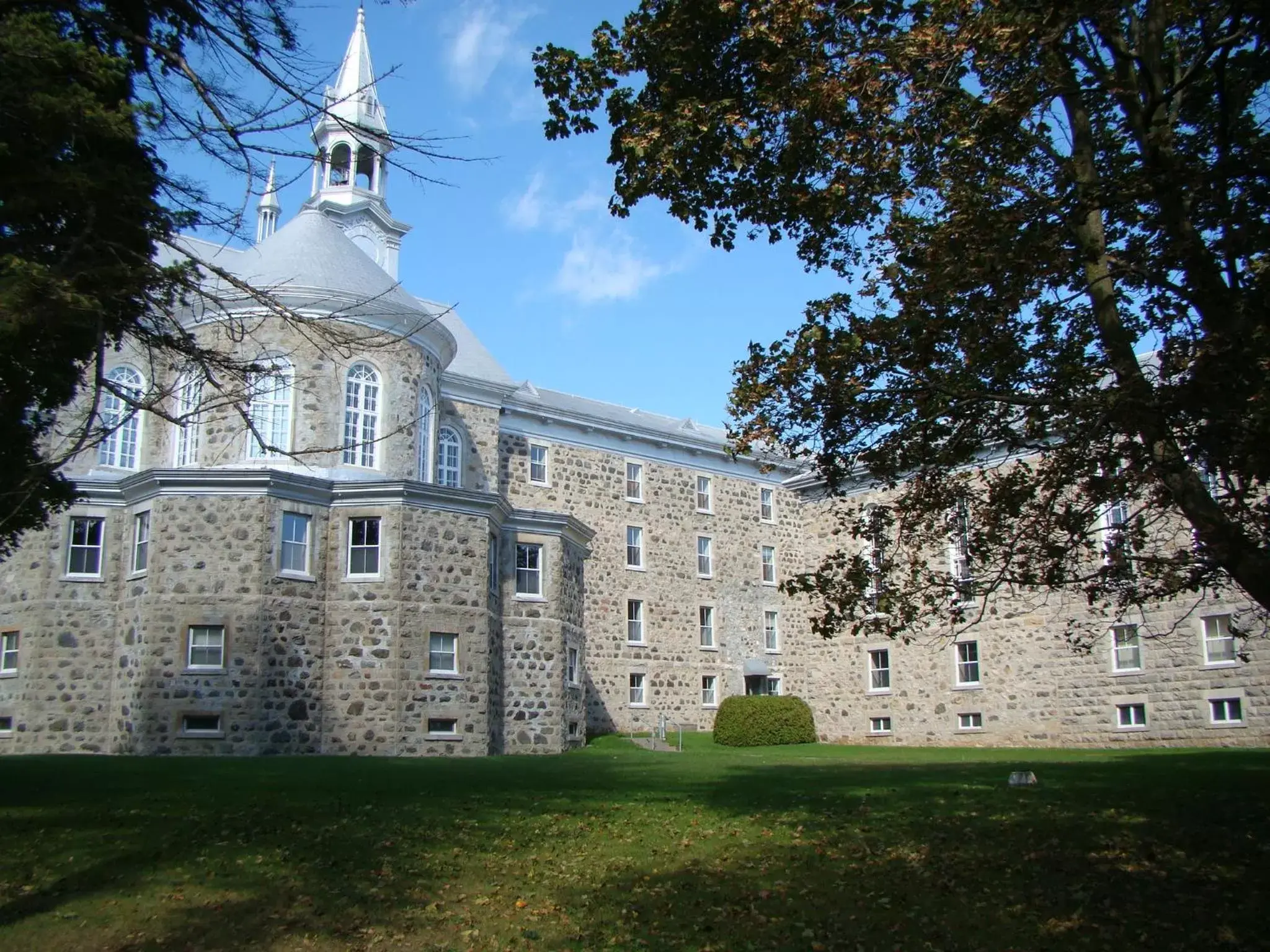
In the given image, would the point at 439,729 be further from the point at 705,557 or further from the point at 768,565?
the point at 768,565

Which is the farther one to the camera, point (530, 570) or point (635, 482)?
point (635, 482)

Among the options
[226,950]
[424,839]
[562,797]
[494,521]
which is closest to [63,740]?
[494,521]

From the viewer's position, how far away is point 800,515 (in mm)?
43844

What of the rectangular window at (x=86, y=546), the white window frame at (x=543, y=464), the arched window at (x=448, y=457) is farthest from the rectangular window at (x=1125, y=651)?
the rectangular window at (x=86, y=546)

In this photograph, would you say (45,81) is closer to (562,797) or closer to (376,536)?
(562,797)

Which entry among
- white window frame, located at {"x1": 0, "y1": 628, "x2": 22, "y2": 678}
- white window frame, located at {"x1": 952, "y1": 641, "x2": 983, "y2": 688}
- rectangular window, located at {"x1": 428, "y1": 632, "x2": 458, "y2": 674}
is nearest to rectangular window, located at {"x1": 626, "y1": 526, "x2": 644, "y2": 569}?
white window frame, located at {"x1": 952, "y1": 641, "x2": 983, "y2": 688}

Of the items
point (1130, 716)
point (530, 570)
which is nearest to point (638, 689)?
point (530, 570)

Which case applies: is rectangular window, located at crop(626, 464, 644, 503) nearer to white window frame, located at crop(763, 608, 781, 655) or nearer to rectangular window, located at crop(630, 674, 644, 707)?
rectangular window, located at crop(630, 674, 644, 707)

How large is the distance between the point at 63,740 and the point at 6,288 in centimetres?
1917

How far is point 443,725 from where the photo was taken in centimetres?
2402

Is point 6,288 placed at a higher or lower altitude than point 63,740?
higher

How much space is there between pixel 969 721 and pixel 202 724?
19439 mm

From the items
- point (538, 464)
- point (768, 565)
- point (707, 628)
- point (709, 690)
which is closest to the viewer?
point (538, 464)

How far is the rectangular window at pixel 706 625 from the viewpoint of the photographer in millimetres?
39875
